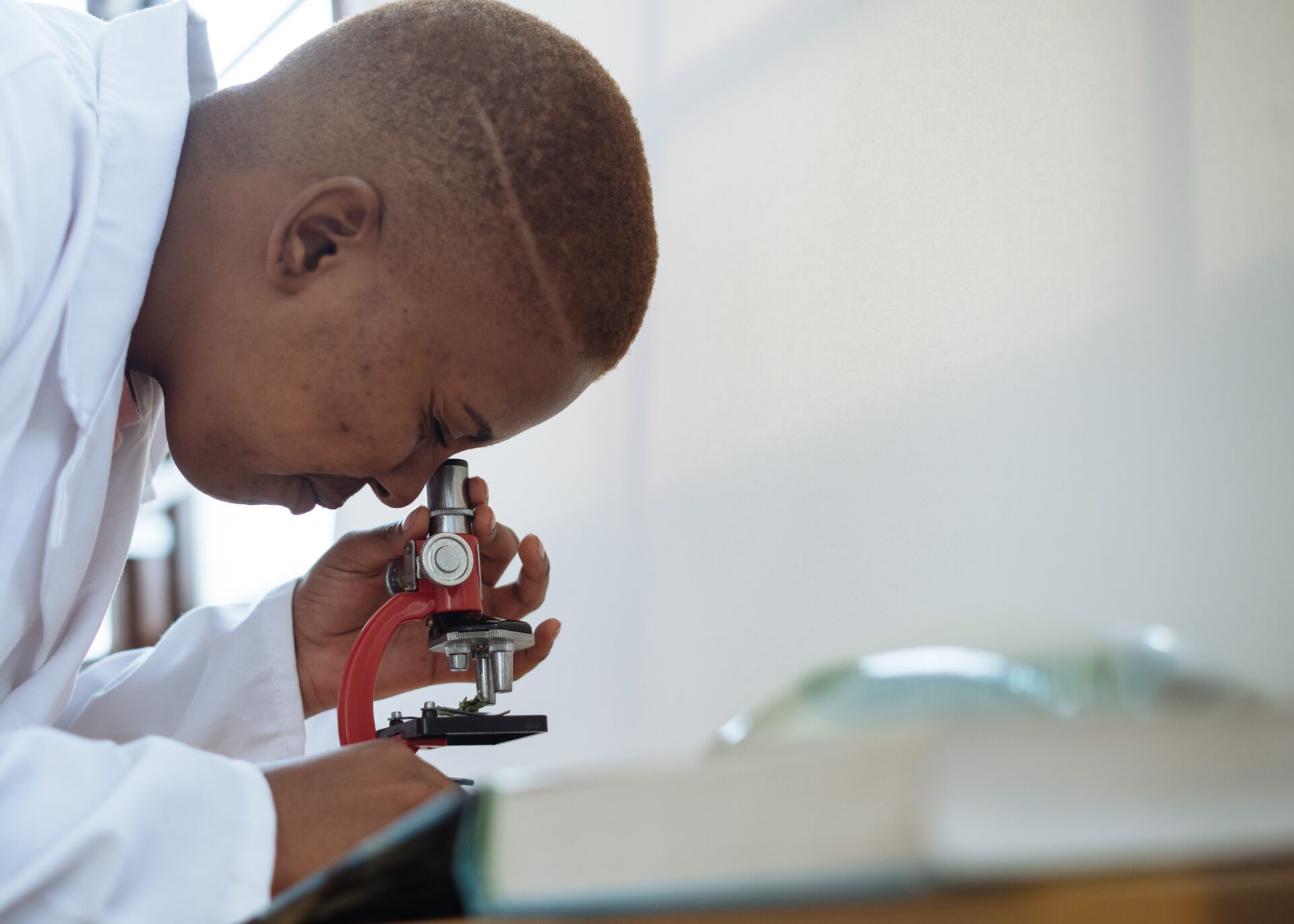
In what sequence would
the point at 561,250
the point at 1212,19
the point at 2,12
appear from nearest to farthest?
1. the point at 1212,19
2. the point at 2,12
3. the point at 561,250

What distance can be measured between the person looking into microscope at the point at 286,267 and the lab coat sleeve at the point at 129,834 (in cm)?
39

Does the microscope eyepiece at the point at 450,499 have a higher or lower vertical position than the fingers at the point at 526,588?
higher

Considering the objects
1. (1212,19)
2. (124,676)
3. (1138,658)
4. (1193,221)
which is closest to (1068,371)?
(1193,221)

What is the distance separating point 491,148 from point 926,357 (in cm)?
42

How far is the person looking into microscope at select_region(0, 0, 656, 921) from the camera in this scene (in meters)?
0.93

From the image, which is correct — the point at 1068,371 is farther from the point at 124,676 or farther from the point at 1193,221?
the point at 124,676

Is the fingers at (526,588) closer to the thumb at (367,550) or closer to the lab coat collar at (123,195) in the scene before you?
the thumb at (367,550)

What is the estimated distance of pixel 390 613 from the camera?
3.32 ft

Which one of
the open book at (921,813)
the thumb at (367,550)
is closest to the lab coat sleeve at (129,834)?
the open book at (921,813)

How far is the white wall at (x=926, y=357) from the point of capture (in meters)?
0.73

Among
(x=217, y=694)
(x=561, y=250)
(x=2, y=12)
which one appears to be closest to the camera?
(x=2, y=12)

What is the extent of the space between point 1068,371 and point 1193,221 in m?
0.14

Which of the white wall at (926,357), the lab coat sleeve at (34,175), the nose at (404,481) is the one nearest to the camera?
the white wall at (926,357)

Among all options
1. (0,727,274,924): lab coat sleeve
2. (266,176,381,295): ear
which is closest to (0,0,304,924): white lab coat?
(0,727,274,924): lab coat sleeve
